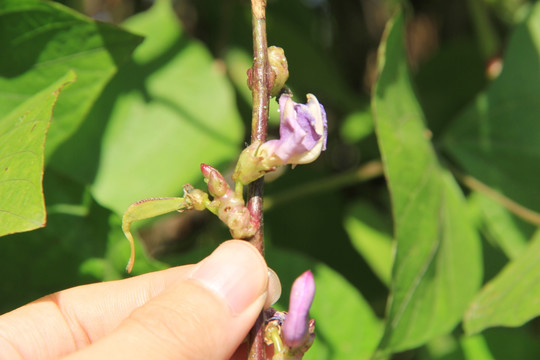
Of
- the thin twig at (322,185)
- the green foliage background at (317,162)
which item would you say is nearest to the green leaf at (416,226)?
the green foliage background at (317,162)

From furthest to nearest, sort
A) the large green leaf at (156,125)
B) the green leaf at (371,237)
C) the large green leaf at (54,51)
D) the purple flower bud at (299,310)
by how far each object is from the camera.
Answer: the green leaf at (371,237)
the large green leaf at (156,125)
the large green leaf at (54,51)
the purple flower bud at (299,310)

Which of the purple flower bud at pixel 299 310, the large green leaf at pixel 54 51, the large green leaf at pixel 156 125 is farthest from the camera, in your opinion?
the large green leaf at pixel 156 125

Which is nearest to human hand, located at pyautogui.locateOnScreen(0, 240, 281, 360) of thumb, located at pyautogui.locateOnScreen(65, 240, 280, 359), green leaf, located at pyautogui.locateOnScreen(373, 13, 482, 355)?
thumb, located at pyautogui.locateOnScreen(65, 240, 280, 359)

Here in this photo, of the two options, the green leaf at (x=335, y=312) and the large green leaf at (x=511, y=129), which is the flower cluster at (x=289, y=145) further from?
the large green leaf at (x=511, y=129)

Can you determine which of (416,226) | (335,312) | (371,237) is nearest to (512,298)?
(416,226)

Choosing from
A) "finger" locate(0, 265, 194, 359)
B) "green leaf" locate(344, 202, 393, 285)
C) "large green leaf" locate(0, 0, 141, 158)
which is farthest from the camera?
"green leaf" locate(344, 202, 393, 285)

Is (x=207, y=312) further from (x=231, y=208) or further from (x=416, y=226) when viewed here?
(x=416, y=226)

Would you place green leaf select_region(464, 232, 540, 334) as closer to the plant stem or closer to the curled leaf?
the plant stem
